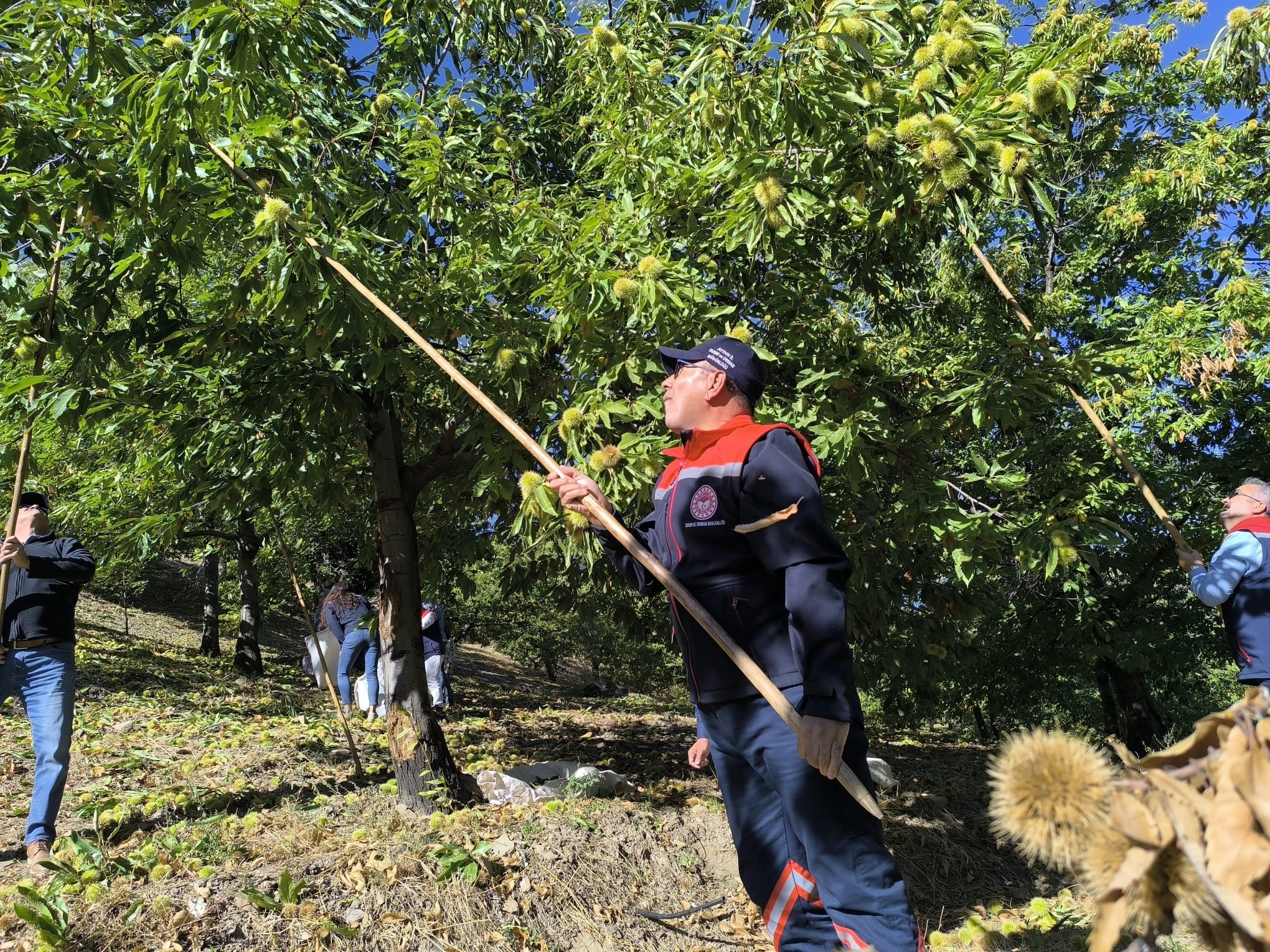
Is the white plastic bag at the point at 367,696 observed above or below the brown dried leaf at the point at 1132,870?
below

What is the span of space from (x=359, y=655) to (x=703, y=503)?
23.3 ft

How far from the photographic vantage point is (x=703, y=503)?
2.38 m

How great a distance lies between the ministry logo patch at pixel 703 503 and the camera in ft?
7.74

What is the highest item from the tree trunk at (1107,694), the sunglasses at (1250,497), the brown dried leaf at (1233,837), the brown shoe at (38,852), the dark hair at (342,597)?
the sunglasses at (1250,497)

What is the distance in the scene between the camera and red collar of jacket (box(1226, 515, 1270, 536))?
377 centimetres

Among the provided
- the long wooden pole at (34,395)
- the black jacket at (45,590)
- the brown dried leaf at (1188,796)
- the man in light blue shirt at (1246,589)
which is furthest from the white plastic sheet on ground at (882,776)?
the brown dried leaf at (1188,796)

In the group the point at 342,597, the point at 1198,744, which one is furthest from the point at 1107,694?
the point at 1198,744

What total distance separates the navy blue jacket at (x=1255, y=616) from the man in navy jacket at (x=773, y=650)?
2.47m

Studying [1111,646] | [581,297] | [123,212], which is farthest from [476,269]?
[1111,646]

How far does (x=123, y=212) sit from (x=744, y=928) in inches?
163

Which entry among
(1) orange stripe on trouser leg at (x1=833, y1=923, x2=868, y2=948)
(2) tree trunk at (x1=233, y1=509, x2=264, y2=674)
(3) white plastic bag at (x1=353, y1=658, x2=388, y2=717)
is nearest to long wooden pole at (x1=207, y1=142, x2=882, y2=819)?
(1) orange stripe on trouser leg at (x1=833, y1=923, x2=868, y2=948)

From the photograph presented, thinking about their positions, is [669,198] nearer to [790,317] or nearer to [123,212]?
[790,317]

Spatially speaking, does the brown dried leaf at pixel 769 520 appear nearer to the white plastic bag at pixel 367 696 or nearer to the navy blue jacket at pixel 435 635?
the white plastic bag at pixel 367 696

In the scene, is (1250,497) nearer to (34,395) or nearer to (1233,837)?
(1233,837)
